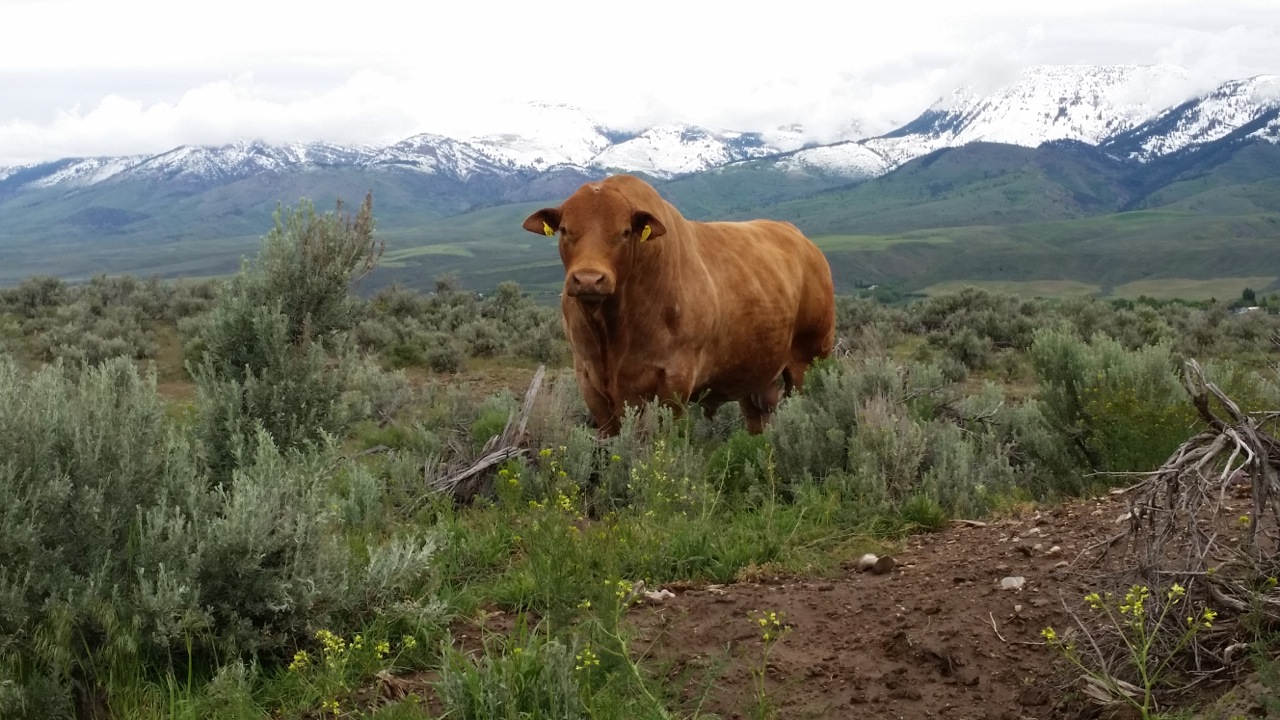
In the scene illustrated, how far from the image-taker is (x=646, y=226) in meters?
6.71

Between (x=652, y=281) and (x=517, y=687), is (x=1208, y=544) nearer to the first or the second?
(x=517, y=687)

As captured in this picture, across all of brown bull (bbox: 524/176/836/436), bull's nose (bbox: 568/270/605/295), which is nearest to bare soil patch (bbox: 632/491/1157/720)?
bull's nose (bbox: 568/270/605/295)

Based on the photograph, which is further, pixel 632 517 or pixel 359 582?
pixel 632 517

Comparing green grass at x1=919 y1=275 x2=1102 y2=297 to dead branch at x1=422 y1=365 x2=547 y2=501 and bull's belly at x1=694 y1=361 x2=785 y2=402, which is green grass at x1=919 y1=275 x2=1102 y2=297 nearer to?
bull's belly at x1=694 y1=361 x2=785 y2=402

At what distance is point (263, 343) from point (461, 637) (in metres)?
2.16

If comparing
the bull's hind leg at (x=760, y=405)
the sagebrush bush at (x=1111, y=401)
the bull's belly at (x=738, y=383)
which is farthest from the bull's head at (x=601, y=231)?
the bull's hind leg at (x=760, y=405)

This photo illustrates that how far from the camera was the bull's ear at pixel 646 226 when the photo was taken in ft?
21.7

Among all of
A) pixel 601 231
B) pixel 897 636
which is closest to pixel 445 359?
pixel 601 231

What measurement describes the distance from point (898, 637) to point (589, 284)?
2.95m

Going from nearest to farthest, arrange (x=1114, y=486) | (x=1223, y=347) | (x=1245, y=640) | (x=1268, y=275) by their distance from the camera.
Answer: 1. (x=1245, y=640)
2. (x=1114, y=486)
3. (x=1223, y=347)
4. (x=1268, y=275)

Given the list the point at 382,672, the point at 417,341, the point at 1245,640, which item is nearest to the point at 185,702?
the point at 382,672

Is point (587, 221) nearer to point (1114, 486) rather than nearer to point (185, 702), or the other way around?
point (1114, 486)

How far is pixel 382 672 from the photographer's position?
3.52m

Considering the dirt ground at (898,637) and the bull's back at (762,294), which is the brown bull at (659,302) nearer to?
the bull's back at (762,294)
